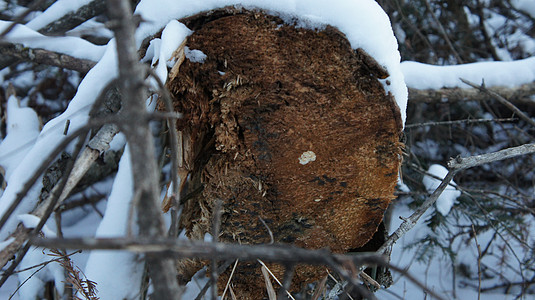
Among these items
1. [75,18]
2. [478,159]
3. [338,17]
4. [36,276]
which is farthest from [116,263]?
[75,18]

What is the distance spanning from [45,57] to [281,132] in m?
1.39

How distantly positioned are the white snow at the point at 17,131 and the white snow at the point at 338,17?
1121 millimetres

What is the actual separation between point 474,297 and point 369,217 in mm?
1510

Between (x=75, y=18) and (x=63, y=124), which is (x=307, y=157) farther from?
(x=75, y=18)

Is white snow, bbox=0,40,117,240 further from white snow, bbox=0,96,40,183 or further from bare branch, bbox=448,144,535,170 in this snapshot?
bare branch, bbox=448,144,535,170

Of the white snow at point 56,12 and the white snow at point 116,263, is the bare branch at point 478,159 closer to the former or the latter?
the white snow at point 116,263

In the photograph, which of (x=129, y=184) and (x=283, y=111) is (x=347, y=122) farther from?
(x=129, y=184)

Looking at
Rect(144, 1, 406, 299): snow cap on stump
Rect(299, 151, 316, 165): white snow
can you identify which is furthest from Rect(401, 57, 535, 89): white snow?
Rect(299, 151, 316, 165): white snow

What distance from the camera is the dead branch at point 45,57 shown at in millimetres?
1864

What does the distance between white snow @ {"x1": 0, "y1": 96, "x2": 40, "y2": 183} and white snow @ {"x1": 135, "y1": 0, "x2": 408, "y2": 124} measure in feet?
3.68

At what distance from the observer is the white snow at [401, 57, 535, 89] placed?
2088 millimetres

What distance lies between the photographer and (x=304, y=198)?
132cm

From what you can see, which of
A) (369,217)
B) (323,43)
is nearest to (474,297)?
(369,217)

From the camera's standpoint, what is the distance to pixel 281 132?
4.00 feet
